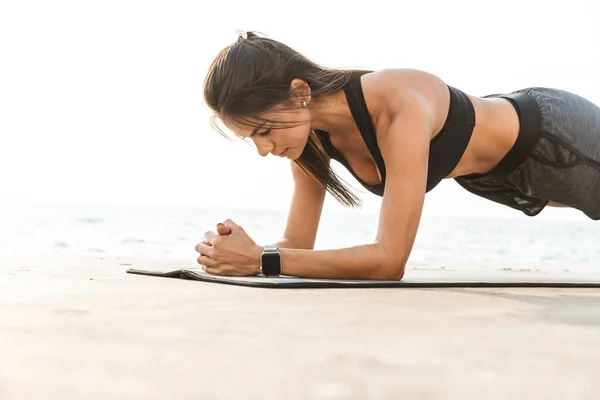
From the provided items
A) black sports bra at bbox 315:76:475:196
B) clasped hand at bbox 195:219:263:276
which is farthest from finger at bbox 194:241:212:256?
black sports bra at bbox 315:76:475:196

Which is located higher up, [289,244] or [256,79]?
[256,79]

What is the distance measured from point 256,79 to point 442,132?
2.10 ft

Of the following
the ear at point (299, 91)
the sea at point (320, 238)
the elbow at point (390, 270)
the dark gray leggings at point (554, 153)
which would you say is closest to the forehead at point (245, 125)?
the ear at point (299, 91)

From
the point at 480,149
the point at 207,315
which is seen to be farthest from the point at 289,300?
the point at 480,149

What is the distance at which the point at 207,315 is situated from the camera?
1.54m

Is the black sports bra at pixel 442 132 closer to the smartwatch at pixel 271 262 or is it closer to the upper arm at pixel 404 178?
the upper arm at pixel 404 178

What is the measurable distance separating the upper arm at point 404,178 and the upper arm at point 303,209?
804 millimetres

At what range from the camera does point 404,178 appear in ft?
7.54

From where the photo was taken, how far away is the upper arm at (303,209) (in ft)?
10.3

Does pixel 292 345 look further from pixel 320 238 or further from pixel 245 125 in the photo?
pixel 320 238

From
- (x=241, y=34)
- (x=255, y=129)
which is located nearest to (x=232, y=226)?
(x=255, y=129)

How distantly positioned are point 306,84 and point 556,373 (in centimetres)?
162

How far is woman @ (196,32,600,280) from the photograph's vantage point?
Answer: 2.36 metres

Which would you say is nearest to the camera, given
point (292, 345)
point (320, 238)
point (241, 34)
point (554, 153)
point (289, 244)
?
point (292, 345)
